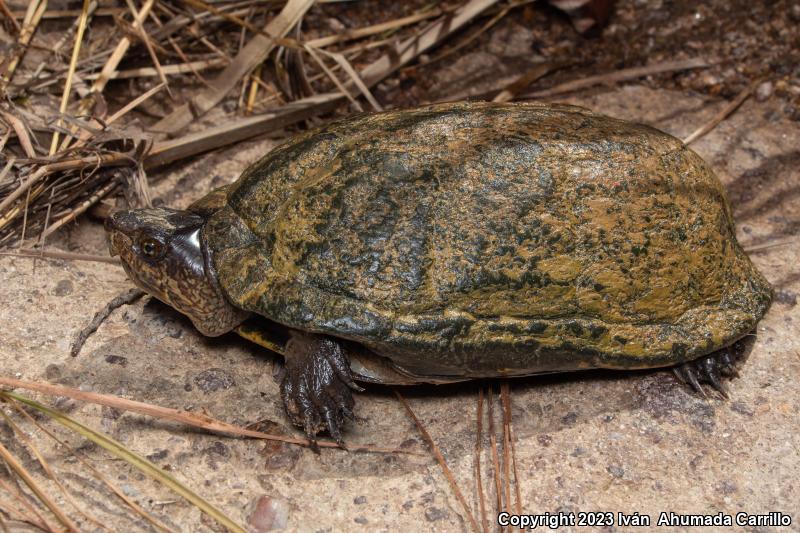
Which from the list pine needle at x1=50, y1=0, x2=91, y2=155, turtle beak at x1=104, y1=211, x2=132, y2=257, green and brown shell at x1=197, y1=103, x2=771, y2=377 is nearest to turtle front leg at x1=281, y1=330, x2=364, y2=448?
green and brown shell at x1=197, y1=103, x2=771, y2=377

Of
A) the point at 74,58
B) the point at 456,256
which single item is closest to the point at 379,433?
the point at 456,256

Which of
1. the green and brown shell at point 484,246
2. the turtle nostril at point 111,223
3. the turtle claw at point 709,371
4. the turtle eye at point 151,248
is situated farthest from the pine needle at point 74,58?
the turtle claw at point 709,371

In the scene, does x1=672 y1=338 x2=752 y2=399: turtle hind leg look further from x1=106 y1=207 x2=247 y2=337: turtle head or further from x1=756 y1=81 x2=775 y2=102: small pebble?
x1=756 y1=81 x2=775 y2=102: small pebble

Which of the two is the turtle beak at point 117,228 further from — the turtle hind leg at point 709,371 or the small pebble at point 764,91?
the small pebble at point 764,91

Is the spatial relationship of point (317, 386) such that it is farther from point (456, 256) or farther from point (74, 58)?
point (74, 58)

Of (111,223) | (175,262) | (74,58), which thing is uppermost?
(74,58)

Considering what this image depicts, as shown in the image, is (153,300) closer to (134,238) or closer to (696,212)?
(134,238)
